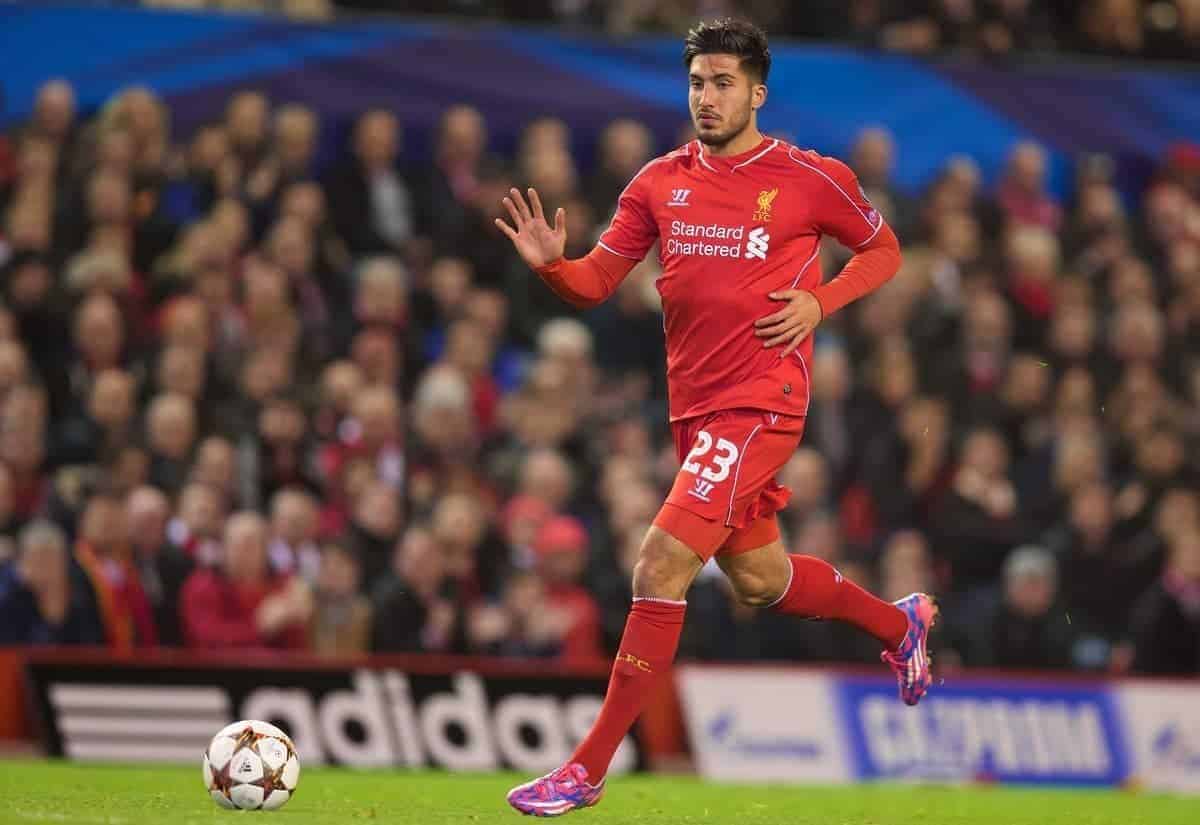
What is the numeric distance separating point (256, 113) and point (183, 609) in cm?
376

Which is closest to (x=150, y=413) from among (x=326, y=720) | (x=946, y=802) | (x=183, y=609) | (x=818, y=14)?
(x=183, y=609)

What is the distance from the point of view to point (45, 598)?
492 inches

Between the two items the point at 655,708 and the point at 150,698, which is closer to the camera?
the point at 150,698

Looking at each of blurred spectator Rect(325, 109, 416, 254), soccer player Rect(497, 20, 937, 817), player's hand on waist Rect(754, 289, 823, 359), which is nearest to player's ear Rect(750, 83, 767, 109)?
soccer player Rect(497, 20, 937, 817)

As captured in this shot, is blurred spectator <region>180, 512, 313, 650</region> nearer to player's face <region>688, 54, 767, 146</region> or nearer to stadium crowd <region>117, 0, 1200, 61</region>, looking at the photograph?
stadium crowd <region>117, 0, 1200, 61</region>

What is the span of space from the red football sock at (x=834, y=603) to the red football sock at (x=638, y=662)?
85cm

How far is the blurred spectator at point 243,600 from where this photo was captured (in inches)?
497

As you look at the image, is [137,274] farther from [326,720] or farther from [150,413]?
[326,720]

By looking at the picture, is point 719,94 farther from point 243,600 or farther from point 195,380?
point 195,380

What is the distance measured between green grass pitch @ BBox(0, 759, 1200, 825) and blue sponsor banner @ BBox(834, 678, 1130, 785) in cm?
39

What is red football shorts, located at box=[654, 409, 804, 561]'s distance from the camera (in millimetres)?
8023

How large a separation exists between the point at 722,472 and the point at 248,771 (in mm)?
2103

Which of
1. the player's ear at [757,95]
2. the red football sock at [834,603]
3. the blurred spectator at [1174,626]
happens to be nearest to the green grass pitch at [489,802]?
the red football sock at [834,603]

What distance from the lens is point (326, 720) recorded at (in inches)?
497
